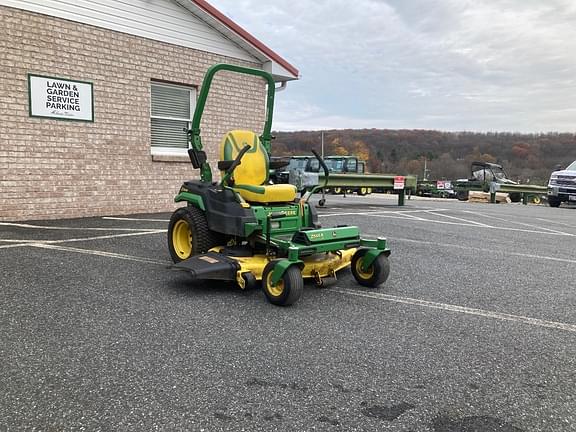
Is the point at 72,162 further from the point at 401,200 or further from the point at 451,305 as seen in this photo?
the point at 401,200

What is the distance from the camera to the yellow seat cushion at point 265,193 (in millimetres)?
4926

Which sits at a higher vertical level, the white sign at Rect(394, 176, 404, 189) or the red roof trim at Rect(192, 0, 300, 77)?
the red roof trim at Rect(192, 0, 300, 77)

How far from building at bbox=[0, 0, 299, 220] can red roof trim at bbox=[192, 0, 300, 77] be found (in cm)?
3

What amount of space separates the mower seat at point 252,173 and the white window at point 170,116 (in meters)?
5.71

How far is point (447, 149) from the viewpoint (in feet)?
265

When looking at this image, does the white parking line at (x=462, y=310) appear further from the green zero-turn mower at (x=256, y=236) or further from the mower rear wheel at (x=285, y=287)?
the mower rear wheel at (x=285, y=287)

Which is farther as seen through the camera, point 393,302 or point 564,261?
point 564,261

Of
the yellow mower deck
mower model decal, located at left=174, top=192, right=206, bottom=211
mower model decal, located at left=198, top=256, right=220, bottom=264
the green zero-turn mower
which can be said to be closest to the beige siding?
the green zero-turn mower

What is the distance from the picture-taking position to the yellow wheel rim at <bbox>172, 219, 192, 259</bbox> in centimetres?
557

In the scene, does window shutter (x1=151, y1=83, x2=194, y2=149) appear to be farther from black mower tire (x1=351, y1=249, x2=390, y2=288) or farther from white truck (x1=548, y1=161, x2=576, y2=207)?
white truck (x1=548, y1=161, x2=576, y2=207)

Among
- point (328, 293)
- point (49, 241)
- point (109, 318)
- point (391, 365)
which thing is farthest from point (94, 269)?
point (391, 365)

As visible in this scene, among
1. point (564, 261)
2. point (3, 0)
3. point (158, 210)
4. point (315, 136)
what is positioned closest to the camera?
point (564, 261)

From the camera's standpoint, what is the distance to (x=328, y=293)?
4559mm

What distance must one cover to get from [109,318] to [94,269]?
1.73 m
